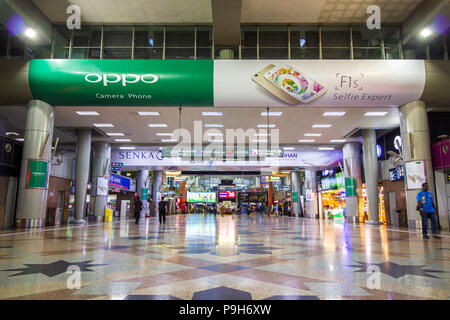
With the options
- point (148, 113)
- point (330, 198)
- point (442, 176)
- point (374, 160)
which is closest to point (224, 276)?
point (148, 113)

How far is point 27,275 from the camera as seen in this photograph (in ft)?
11.4

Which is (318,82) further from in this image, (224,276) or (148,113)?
(224,276)

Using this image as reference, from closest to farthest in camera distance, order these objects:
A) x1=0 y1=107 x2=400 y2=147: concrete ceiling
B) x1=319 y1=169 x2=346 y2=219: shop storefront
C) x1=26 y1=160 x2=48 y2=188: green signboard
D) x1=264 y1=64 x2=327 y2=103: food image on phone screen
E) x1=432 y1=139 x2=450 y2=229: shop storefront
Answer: x1=264 y1=64 x2=327 y2=103: food image on phone screen < x1=26 y1=160 x2=48 y2=188: green signboard < x1=432 y1=139 x2=450 y2=229: shop storefront < x1=0 y1=107 x2=400 y2=147: concrete ceiling < x1=319 y1=169 x2=346 y2=219: shop storefront

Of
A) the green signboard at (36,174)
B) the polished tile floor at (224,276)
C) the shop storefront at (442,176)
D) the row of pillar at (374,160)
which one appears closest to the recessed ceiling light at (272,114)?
the row of pillar at (374,160)

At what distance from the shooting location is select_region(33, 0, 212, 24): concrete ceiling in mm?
12266

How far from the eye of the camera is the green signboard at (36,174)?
12.1 meters

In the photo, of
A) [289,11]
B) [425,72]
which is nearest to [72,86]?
[289,11]

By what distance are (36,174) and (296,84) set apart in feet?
36.1

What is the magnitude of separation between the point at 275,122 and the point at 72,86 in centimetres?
1064

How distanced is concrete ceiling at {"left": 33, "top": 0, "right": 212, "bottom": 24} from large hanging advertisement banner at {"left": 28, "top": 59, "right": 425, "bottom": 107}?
235 centimetres

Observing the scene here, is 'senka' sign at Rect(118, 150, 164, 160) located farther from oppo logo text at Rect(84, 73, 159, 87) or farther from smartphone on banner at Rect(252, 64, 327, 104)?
smartphone on banner at Rect(252, 64, 327, 104)

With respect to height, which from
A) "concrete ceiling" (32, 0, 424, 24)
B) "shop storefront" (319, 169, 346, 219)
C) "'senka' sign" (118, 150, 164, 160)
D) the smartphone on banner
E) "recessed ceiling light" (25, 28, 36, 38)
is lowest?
"shop storefront" (319, 169, 346, 219)

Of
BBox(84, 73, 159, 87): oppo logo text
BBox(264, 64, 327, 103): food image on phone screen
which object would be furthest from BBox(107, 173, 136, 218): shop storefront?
BBox(264, 64, 327, 103): food image on phone screen

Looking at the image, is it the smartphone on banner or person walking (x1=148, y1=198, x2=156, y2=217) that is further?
person walking (x1=148, y1=198, x2=156, y2=217)
